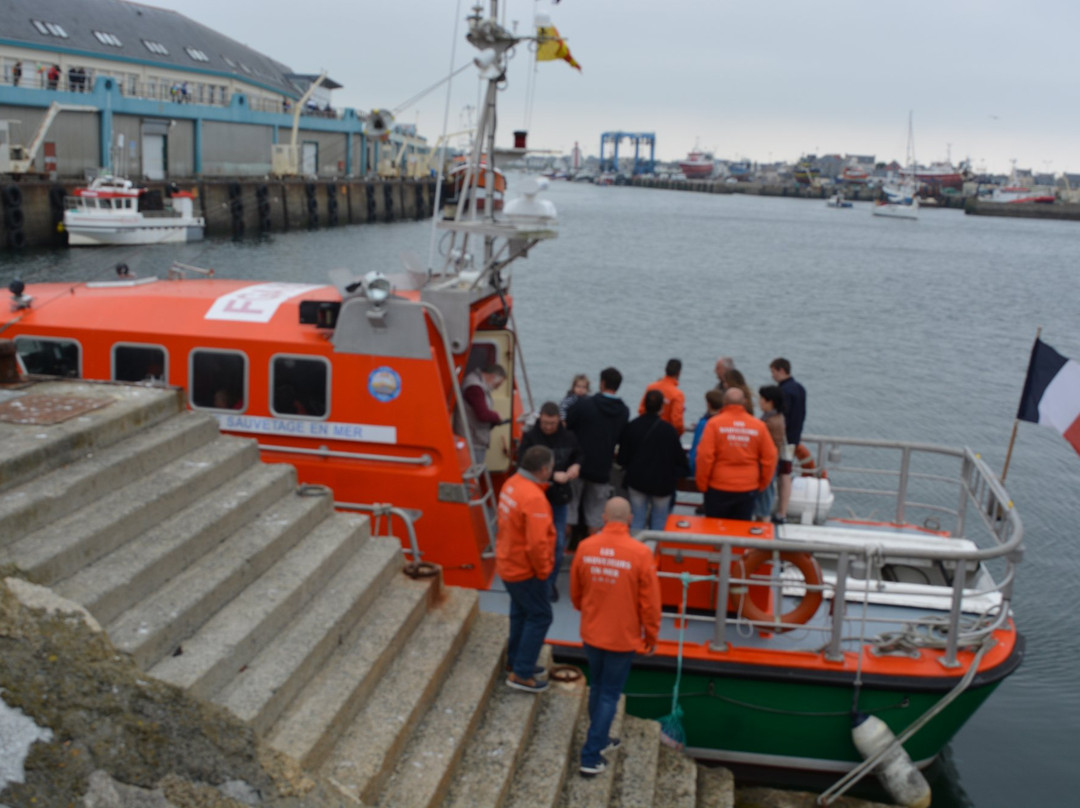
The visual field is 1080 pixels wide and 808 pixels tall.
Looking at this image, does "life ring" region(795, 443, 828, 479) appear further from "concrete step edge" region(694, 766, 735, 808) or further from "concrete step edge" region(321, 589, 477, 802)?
"concrete step edge" region(321, 589, 477, 802)

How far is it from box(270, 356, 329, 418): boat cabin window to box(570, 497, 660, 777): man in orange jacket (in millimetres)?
2961

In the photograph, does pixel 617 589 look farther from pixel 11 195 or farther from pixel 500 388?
pixel 11 195

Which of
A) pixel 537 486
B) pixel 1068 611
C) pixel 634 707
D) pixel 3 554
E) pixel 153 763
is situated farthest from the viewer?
pixel 1068 611

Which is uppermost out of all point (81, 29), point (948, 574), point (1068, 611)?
point (81, 29)

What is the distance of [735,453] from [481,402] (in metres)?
1.89

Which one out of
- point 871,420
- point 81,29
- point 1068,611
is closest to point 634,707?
point 1068,611

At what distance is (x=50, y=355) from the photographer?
7.75m

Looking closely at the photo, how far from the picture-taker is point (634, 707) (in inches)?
274

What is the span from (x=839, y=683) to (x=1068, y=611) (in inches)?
283

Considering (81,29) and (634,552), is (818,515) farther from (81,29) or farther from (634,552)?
(81,29)

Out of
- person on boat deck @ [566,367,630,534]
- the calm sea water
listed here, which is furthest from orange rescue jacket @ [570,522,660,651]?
the calm sea water

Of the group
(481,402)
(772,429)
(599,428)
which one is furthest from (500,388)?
(772,429)

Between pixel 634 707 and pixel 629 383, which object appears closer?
pixel 634 707

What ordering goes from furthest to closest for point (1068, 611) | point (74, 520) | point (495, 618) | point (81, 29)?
point (81, 29)
point (1068, 611)
point (495, 618)
point (74, 520)
